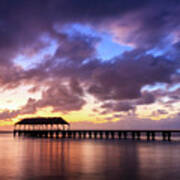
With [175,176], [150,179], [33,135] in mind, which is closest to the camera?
[150,179]

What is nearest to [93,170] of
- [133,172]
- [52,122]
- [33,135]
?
[133,172]

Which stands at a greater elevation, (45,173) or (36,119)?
(36,119)

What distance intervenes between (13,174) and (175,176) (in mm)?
10903

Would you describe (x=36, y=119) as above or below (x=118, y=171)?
above

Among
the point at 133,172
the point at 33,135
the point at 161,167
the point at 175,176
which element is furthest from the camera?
the point at 33,135

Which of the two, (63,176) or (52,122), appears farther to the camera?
(52,122)

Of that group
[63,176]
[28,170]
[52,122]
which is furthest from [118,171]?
[52,122]

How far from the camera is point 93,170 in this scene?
1991 cm

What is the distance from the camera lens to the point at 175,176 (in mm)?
18188

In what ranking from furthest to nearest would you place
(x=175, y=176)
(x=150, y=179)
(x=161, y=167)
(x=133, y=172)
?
(x=161, y=167), (x=133, y=172), (x=175, y=176), (x=150, y=179)

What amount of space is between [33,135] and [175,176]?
228 feet

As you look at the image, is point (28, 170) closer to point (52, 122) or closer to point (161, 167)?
point (161, 167)

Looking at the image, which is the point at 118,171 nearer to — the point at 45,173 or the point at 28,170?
the point at 45,173

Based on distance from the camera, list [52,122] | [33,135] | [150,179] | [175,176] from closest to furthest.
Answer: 1. [150,179]
2. [175,176]
3. [52,122]
4. [33,135]
